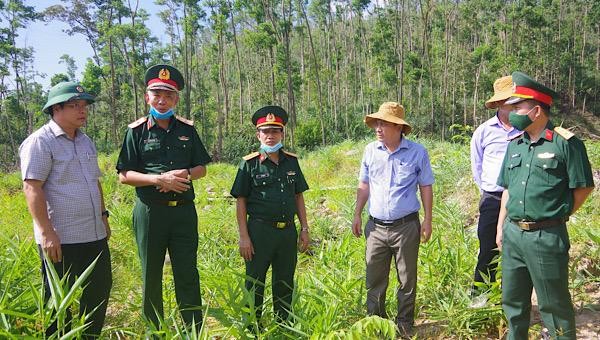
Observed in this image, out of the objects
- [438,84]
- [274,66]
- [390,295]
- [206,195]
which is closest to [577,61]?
[438,84]

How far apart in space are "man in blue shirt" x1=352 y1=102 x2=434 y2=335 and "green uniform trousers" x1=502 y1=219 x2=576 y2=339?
1.99 ft

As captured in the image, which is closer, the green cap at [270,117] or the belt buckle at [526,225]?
the belt buckle at [526,225]

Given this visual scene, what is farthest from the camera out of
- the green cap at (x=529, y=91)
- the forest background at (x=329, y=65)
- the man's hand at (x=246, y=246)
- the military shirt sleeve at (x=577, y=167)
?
the forest background at (x=329, y=65)

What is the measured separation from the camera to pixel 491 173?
291 centimetres

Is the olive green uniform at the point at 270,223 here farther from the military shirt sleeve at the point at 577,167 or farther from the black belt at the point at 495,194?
the military shirt sleeve at the point at 577,167

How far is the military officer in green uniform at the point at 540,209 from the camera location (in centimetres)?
207

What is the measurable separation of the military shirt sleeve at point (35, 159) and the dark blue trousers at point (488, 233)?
9.10 ft

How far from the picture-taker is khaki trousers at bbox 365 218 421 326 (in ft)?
8.86

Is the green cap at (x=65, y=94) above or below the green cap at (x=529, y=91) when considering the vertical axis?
above

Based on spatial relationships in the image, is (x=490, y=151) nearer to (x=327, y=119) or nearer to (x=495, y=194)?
(x=495, y=194)

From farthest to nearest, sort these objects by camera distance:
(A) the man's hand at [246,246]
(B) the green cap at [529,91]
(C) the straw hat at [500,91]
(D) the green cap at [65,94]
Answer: (C) the straw hat at [500,91] → (A) the man's hand at [246,246] → (D) the green cap at [65,94] → (B) the green cap at [529,91]

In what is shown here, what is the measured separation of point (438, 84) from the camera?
29.0 metres

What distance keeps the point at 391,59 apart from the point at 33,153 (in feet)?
76.3

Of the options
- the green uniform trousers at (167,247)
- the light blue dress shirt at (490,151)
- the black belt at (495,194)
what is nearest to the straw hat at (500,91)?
the light blue dress shirt at (490,151)
